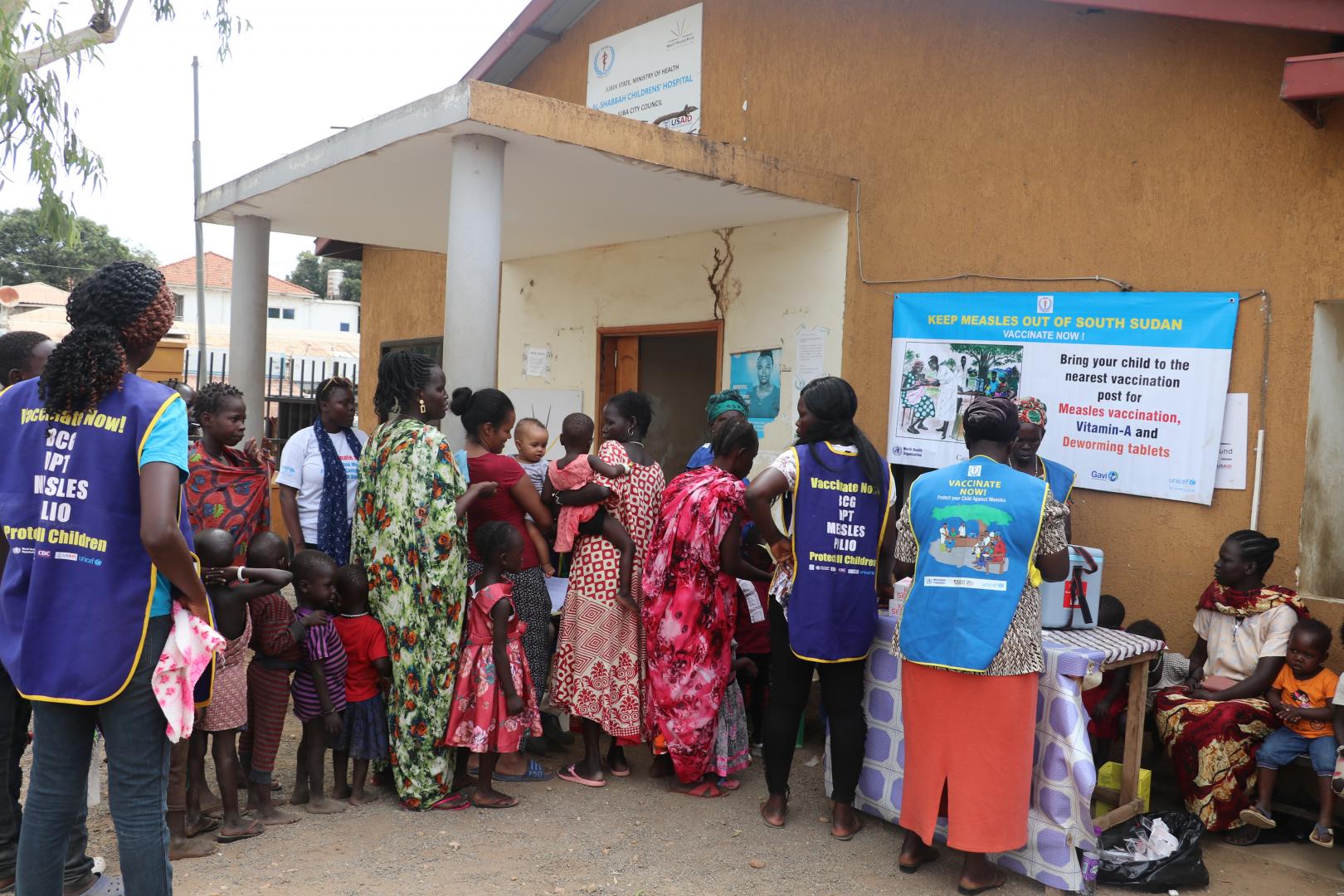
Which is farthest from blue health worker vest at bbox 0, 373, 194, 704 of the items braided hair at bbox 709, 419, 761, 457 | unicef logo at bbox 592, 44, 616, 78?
unicef logo at bbox 592, 44, 616, 78

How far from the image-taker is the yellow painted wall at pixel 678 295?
6.09 m

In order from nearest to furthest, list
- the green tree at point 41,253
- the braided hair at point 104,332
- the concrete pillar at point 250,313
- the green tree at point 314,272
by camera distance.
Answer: the braided hair at point 104,332
the concrete pillar at point 250,313
the green tree at point 41,253
the green tree at point 314,272

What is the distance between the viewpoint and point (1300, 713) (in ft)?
12.7

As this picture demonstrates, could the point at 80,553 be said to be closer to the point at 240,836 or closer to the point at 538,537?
the point at 240,836

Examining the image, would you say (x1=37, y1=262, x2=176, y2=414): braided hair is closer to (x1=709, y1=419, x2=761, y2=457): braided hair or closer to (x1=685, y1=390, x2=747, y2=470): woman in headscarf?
(x1=709, y1=419, x2=761, y2=457): braided hair

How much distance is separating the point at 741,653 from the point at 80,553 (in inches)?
118

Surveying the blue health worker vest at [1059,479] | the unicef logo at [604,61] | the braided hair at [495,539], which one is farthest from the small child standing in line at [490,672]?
the unicef logo at [604,61]

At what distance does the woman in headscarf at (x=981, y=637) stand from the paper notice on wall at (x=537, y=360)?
503cm

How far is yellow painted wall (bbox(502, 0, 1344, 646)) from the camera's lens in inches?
168

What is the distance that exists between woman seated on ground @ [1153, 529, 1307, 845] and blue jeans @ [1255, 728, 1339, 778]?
0.15 ft

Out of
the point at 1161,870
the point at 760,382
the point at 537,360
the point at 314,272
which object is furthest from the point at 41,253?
the point at 1161,870

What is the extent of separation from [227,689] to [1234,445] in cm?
423

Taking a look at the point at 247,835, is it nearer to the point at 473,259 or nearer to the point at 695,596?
the point at 695,596

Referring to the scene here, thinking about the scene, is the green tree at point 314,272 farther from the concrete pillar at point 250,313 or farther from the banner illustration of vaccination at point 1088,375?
the banner illustration of vaccination at point 1088,375
